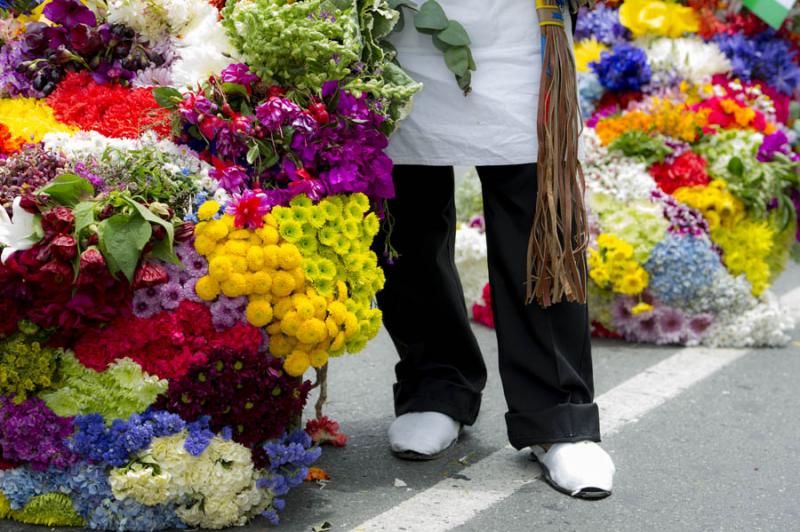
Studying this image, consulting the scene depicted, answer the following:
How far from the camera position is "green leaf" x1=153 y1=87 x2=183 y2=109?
2734mm

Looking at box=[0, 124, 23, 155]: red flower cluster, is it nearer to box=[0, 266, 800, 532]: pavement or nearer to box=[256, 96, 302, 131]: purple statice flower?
box=[256, 96, 302, 131]: purple statice flower

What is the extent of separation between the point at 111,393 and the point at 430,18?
118 centimetres

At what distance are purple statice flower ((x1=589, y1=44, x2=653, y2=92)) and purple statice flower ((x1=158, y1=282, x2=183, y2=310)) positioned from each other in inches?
115

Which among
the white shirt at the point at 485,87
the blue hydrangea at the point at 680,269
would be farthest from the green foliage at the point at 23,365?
the blue hydrangea at the point at 680,269

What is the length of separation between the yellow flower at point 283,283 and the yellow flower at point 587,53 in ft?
9.66

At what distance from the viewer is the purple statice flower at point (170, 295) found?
8.41ft

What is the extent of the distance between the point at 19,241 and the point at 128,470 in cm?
54

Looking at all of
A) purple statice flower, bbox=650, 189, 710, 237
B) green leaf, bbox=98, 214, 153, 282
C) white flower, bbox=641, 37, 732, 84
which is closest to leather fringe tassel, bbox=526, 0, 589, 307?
green leaf, bbox=98, 214, 153, 282

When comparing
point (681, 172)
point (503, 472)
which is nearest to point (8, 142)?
point (503, 472)

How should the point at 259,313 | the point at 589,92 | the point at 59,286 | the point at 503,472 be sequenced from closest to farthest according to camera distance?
the point at 59,286 → the point at 259,313 → the point at 503,472 → the point at 589,92

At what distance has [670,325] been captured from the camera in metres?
4.50

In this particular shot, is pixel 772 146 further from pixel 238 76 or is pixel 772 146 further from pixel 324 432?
pixel 238 76

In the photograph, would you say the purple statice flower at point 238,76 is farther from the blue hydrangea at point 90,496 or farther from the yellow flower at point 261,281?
the blue hydrangea at point 90,496

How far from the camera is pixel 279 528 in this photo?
2662 mm
